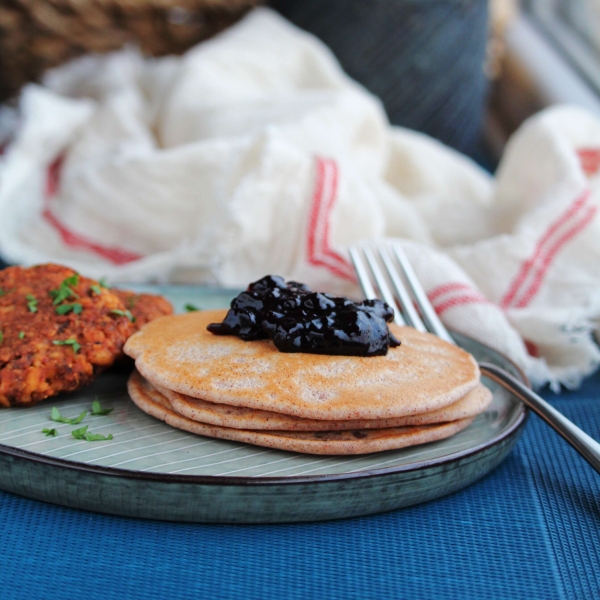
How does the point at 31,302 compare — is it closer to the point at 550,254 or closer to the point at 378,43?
the point at 550,254

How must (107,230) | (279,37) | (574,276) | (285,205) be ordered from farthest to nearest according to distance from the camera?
1. (279,37)
2. (107,230)
3. (285,205)
4. (574,276)

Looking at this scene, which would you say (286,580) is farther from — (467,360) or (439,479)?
(467,360)

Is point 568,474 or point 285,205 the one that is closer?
point 568,474

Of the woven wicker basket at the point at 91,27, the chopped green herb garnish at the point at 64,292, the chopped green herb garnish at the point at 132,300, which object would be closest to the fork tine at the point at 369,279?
the chopped green herb garnish at the point at 132,300

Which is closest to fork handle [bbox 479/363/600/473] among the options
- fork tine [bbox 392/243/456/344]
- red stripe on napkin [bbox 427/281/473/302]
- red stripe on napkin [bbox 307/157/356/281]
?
fork tine [bbox 392/243/456/344]

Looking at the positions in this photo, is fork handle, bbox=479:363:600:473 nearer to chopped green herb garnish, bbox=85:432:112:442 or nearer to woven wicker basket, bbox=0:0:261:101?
chopped green herb garnish, bbox=85:432:112:442

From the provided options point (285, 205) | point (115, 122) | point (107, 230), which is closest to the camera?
point (285, 205)

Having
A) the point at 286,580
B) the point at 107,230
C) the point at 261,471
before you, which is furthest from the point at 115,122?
the point at 286,580
